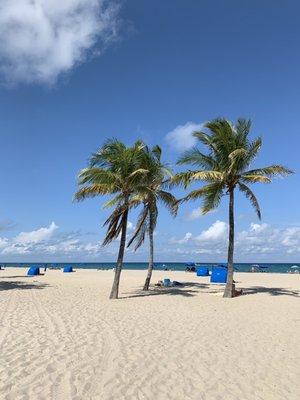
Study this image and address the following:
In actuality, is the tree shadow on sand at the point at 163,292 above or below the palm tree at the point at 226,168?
below

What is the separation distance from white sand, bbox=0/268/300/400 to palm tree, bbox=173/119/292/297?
7.20m

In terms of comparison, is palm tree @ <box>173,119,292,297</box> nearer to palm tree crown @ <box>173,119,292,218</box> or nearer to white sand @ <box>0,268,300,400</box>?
palm tree crown @ <box>173,119,292,218</box>

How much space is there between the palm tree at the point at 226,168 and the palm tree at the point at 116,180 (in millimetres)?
2746

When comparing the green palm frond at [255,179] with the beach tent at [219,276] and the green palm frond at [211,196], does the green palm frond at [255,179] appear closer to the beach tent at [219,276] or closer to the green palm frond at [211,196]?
the green palm frond at [211,196]

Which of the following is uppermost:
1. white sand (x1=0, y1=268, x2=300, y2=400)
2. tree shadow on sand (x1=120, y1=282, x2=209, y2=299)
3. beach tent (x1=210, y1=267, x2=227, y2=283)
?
beach tent (x1=210, y1=267, x2=227, y2=283)

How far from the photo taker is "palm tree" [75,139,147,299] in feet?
68.0

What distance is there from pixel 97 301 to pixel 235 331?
364 inches

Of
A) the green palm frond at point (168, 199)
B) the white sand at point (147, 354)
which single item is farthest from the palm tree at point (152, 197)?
the white sand at point (147, 354)

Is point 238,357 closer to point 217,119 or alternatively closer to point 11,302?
point 11,302

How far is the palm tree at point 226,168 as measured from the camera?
21.7m

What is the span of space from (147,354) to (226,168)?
14633 mm

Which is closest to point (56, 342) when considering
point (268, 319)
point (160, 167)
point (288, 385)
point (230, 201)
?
point (288, 385)

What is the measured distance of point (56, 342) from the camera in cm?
988

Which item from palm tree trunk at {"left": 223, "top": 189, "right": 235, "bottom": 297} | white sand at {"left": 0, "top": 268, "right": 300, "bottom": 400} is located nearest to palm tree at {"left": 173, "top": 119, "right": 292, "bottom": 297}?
palm tree trunk at {"left": 223, "top": 189, "right": 235, "bottom": 297}
